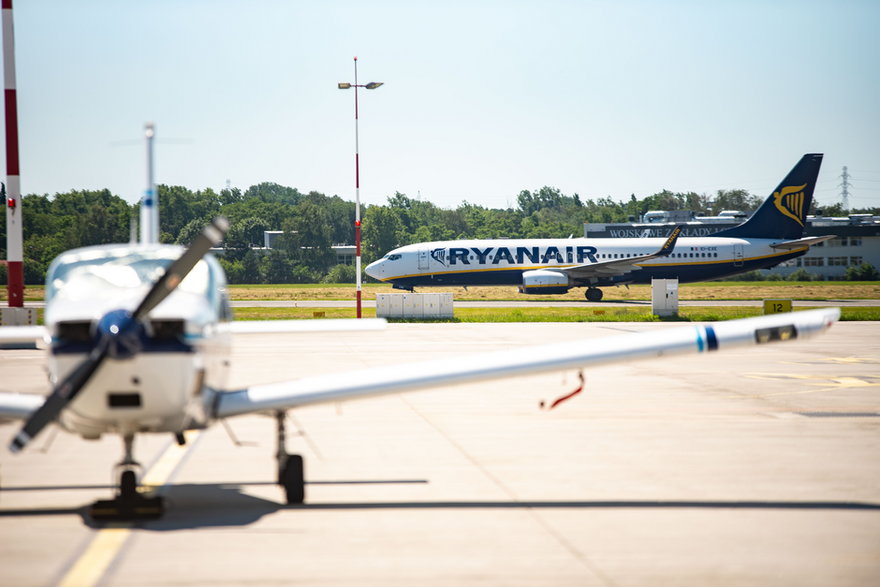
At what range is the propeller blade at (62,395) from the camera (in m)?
6.89

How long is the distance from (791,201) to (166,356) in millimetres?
53660

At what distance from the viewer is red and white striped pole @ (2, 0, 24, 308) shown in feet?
81.6

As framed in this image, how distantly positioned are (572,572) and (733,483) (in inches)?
143

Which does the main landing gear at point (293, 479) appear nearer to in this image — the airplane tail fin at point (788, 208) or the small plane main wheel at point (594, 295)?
the small plane main wheel at point (594, 295)

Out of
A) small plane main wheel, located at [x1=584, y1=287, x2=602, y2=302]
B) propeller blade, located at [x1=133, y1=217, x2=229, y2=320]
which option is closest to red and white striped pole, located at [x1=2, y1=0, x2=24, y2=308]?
propeller blade, located at [x1=133, y1=217, x2=229, y2=320]

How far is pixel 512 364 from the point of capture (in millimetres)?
8797

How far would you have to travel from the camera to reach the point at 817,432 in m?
12.7

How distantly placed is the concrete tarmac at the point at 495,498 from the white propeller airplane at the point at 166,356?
0.78 meters

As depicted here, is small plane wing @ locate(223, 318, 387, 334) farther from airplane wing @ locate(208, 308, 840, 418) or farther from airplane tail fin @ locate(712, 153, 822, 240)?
airplane tail fin @ locate(712, 153, 822, 240)

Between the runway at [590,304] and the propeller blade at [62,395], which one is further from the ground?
A: the propeller blade at [62,395]

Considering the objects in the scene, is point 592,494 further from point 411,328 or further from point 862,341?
point 411,328

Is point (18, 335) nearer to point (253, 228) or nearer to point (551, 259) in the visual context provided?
point (551, 259)

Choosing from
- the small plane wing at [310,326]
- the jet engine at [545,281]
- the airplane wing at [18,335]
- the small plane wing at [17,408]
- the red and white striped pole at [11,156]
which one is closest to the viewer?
the small plane wing at [17,408]

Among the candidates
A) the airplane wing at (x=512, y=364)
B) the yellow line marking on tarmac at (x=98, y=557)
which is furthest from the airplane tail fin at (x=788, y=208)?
the yellow line marking on tarmac at (x=98, y=557)
